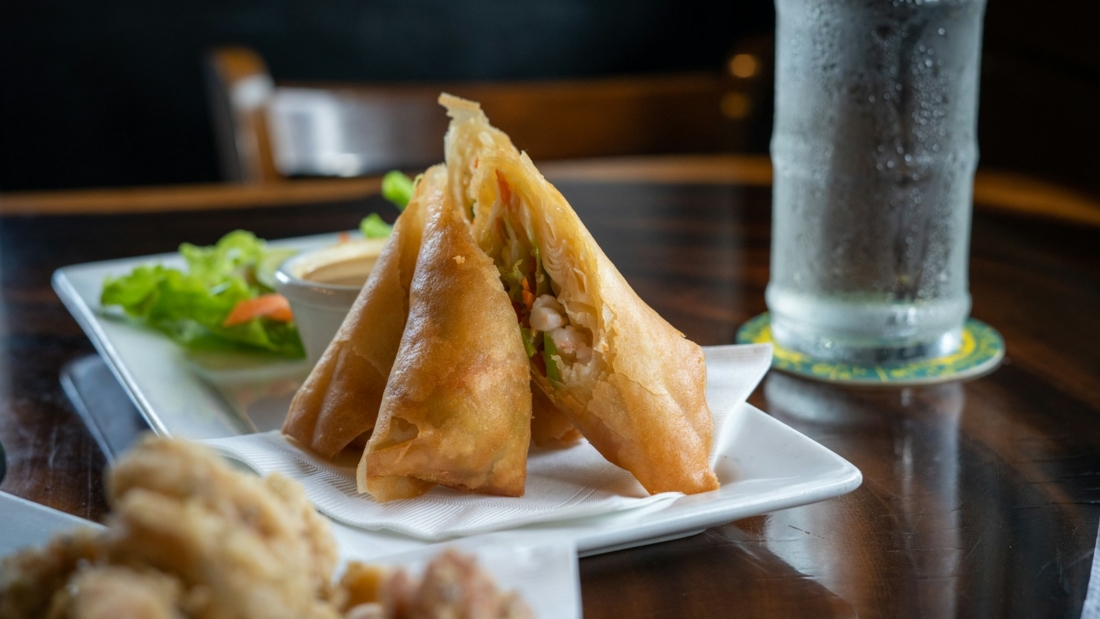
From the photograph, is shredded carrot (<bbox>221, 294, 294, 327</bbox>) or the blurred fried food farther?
shredded carrot (<bbox>221, 294, 294, 327</bbox>)

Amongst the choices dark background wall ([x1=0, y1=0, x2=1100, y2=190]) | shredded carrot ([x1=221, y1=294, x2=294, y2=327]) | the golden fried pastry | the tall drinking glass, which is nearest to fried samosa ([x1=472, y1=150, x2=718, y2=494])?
the golden fried pastry

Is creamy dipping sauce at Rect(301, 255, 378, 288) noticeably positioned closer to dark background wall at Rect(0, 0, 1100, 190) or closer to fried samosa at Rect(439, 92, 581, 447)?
fried samosa at Rect(439, 92, 581, 447)

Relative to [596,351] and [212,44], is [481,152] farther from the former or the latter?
[212,44]

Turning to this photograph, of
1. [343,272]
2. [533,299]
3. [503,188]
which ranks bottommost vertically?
[343,272]

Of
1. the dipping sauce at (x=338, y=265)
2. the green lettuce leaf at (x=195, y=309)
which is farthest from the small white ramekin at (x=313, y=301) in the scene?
the green lettuce leaf at (x=195, y=309)

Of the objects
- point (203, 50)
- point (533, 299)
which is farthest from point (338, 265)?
point (203, 50)

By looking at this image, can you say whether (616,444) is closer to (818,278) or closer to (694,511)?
(694,511)
